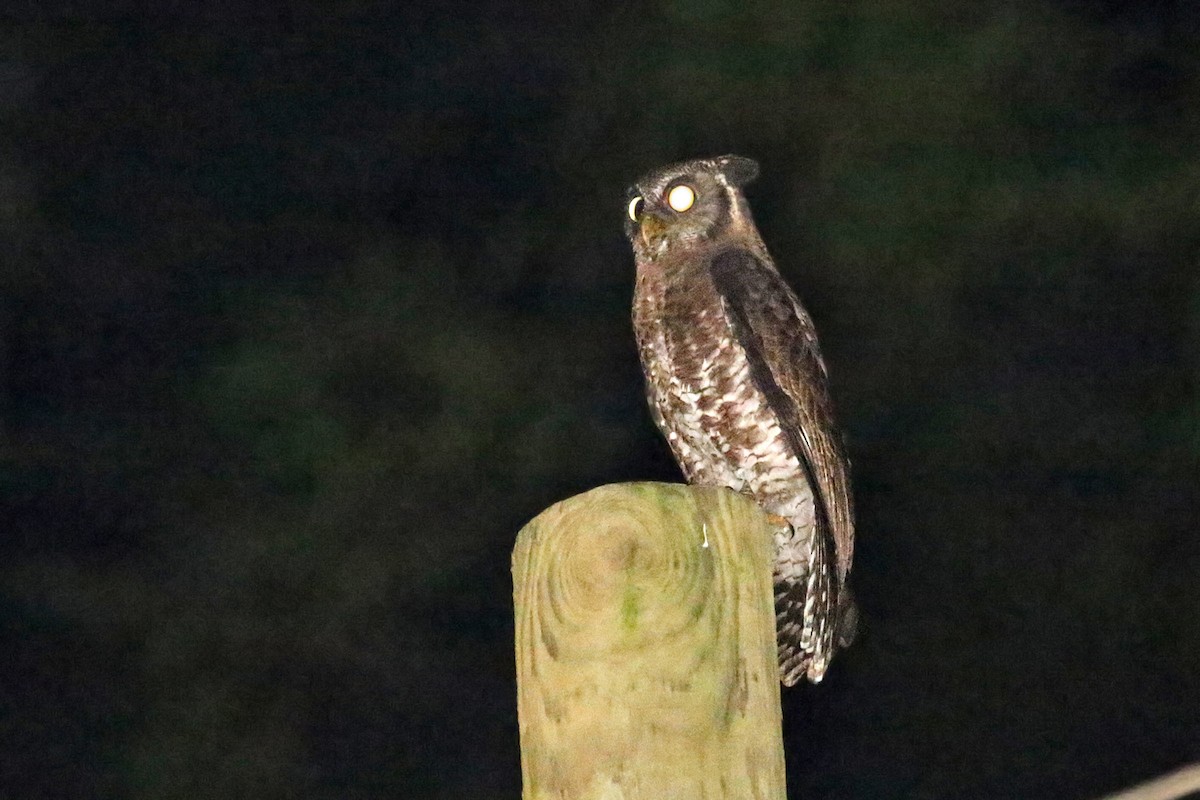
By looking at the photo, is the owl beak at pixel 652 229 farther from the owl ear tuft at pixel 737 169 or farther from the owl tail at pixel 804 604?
the owl tail at pixel 804 604

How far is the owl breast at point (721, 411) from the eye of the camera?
10.8ft

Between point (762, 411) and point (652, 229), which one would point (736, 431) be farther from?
point (652, 229)

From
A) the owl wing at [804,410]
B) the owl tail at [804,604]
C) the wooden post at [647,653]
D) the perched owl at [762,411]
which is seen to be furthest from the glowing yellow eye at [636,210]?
the wooden post at [647,653]

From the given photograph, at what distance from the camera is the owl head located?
3.68 metres

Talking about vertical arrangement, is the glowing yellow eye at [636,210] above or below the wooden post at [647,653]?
above

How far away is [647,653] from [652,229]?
226cm

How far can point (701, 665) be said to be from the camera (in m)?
1.52

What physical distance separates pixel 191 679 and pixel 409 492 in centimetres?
93

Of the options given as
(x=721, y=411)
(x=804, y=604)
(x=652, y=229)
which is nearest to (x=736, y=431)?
(x=721, y=411)

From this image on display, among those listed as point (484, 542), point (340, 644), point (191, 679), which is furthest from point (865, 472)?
point (191, 679)

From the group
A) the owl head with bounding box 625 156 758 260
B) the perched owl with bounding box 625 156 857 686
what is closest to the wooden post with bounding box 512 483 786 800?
the perched owl with bounding box 625 156 857 686

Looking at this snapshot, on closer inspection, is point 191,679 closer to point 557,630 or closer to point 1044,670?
point 1044,670

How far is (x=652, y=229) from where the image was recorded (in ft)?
12.1

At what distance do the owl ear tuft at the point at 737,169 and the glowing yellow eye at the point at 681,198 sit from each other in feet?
0.43
